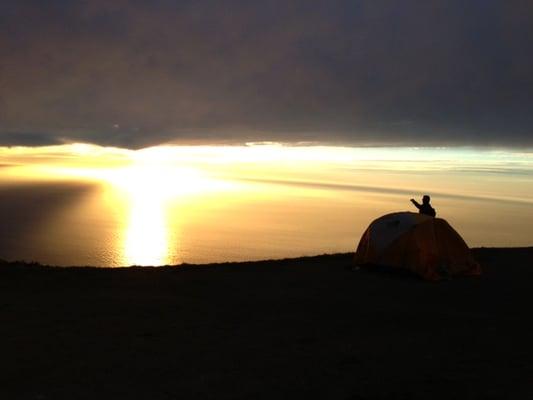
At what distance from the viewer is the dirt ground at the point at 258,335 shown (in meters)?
6.82

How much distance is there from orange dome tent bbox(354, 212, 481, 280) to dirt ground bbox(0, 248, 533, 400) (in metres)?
0.44

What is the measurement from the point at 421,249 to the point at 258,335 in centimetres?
770

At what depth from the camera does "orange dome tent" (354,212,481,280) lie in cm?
1527

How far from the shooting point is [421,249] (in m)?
15.3

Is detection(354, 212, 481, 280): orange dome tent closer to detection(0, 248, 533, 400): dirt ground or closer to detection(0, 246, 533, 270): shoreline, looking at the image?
detection(0, 248, 533, 400): dirt ground

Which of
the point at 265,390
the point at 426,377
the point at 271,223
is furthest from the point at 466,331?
the point at 271,223

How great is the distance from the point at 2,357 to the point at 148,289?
5.60 metres

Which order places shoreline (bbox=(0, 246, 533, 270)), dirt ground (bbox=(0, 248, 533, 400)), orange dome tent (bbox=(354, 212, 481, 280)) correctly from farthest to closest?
shoreline (bbox=(0, 246, 533, 270)), orange dome tent (bbox=(354, 212, 481, 280)), dirt ground (bbox=(0, 248, 533, 400))

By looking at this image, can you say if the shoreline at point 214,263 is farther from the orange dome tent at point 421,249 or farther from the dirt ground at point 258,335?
the orange dome tent at point 421,249

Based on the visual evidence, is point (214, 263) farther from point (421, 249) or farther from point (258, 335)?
point (258, 335)

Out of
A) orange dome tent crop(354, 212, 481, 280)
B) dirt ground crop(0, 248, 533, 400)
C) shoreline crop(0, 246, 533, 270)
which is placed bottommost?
dirt ground crop(0, 248, 533, 400)


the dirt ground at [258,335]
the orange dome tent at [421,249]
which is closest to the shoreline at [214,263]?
the dirt ground at [258,335]

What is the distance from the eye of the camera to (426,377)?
721cm

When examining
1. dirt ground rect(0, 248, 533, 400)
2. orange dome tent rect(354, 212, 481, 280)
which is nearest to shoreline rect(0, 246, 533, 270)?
dirt ground rect(0, 248, 533, 400)
